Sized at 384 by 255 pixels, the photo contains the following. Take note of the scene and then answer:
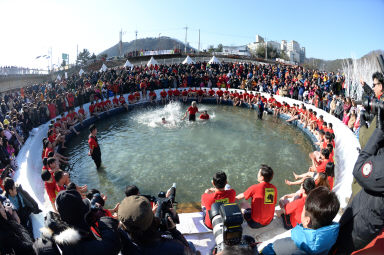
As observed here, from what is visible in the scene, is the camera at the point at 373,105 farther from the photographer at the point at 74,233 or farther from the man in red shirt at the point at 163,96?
the man in red shirt at the point at 163,96

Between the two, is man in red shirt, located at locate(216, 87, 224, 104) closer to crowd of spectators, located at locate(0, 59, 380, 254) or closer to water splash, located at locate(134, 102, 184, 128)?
crowd of spectators, located at locate(0, 59, 380, 254)

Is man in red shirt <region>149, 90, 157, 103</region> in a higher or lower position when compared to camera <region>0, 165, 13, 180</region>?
higher

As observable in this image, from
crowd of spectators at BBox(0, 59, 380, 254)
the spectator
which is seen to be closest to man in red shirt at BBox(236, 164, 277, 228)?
crowd of spectators at BBox(0, 59, 380, 254)

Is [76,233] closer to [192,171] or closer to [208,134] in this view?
[192,171]

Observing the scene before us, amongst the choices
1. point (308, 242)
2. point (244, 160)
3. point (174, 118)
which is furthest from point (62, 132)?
point (308, 242)

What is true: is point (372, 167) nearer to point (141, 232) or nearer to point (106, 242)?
point (141, 232)

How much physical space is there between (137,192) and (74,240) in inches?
74.0

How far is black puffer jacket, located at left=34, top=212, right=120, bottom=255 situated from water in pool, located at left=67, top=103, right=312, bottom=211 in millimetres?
4113

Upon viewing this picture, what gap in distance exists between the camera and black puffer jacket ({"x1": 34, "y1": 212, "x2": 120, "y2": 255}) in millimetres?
2174

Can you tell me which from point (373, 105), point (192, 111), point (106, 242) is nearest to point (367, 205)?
point (373, 105)

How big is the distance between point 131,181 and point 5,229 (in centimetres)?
453

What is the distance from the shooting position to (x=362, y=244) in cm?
218

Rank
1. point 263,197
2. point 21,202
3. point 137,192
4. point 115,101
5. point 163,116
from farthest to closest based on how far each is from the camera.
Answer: point 115,101 → point 163,116 → point 21,202 → point 137,192 → point 263,197

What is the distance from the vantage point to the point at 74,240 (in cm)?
217
